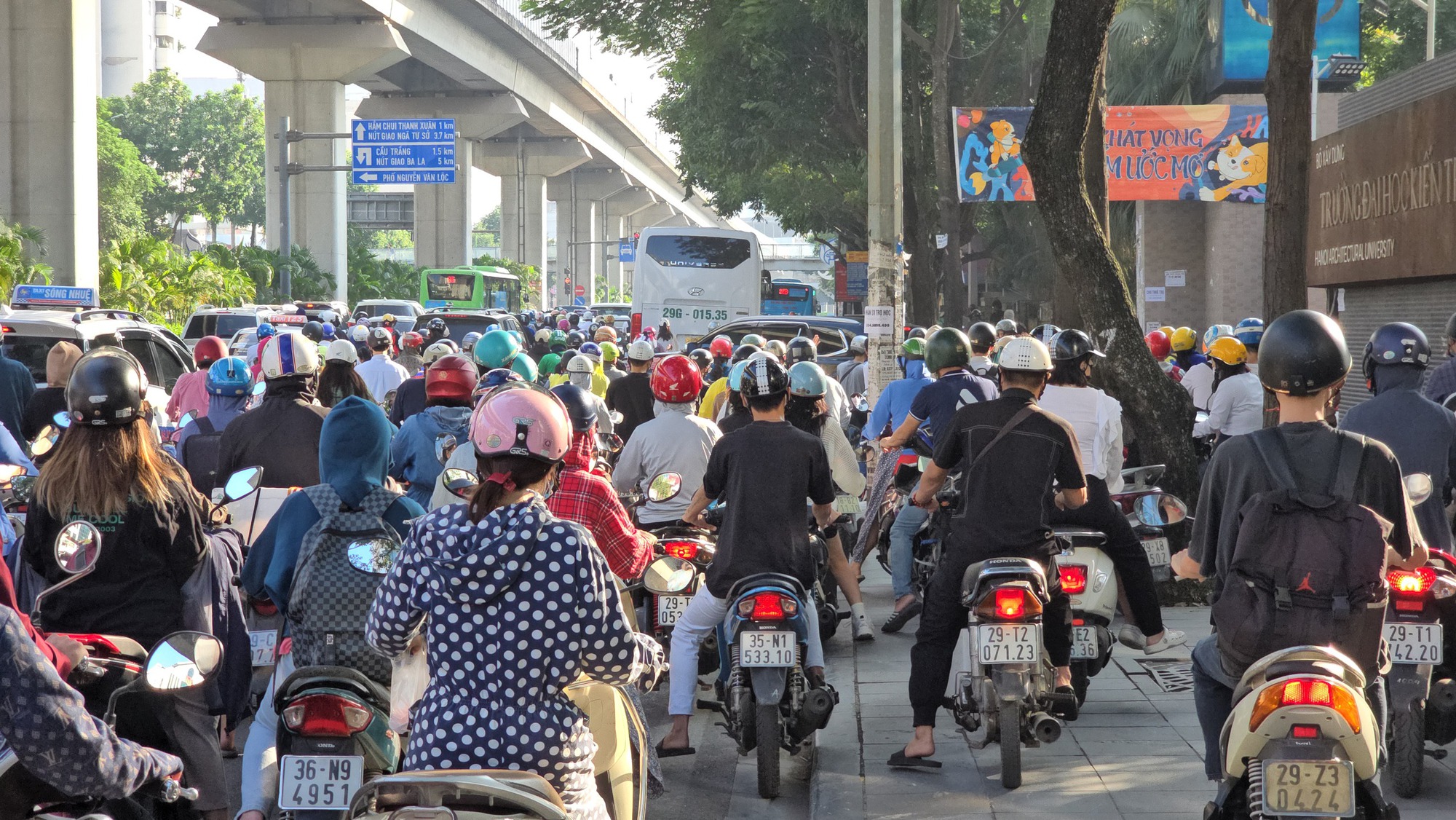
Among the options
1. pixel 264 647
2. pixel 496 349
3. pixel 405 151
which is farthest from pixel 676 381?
pixel 405 151

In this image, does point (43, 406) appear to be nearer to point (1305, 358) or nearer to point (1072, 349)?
point (1072, 349)

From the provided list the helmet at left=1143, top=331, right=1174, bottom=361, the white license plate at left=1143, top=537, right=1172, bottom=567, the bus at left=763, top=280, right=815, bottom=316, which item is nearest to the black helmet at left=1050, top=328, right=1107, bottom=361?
the white license plate at left=1143, top=537, right=1172, bottom=567

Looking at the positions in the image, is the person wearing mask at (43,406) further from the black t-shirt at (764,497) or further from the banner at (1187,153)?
the banner at (1187,153)

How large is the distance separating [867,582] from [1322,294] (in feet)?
63.1

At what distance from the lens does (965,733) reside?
278 inches

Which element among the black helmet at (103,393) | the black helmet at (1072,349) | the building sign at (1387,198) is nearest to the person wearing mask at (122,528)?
the black helmet at (103,393)

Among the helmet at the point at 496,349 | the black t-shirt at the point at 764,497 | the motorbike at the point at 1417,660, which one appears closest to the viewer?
the motorbike at the point at 1417,660

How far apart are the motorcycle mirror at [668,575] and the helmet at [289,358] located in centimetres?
265

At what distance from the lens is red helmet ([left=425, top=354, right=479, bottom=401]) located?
8.06 m

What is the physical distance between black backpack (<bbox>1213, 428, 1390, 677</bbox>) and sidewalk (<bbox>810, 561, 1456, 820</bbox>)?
5.76 ft

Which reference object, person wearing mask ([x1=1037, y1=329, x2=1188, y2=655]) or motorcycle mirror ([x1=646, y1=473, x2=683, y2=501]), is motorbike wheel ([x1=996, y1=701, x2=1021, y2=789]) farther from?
motorcycle mirror ([x1=646, y1=473, x2=683, y2=501])

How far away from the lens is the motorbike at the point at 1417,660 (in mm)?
5578

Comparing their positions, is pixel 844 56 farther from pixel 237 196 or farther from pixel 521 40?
pixel 237 196

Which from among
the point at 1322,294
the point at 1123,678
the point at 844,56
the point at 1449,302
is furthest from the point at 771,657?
the point at 844,56
